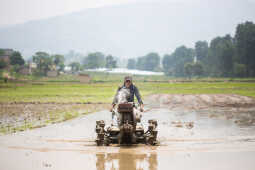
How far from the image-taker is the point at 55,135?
13180mm

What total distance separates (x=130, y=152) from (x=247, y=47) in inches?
3604

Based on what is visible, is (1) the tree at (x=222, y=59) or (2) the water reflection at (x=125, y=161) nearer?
(2) the water reflection at (x=125, y=161)

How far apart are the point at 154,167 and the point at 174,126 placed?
858 cm

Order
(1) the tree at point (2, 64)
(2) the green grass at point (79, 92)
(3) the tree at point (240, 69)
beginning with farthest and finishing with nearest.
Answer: (1) the tree at point (2, 64)
(3) the tree at point (240, 69)
(2) the green grass at point (79, 92)

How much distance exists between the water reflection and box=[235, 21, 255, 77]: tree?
3398 inches

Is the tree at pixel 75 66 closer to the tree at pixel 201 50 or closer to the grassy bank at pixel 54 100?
the tree at pixel 201 50

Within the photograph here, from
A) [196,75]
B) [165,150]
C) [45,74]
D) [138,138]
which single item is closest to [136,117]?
[138,138]

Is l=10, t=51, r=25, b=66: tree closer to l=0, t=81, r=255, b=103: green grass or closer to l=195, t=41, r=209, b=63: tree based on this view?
l=0, t=81, r=255, b=103: green grass

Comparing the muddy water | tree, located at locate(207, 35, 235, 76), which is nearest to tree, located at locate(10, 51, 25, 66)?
tree, located at locate(207, 35, 235, 76)

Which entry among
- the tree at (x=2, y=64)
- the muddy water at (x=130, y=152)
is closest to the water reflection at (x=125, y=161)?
the muddy water at (x=130, y=152)

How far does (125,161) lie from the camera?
27.0ft

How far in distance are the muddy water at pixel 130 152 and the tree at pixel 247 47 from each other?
82166 mm

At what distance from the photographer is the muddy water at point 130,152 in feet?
25.9

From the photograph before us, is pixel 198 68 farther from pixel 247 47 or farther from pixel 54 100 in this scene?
pixel 54 100
